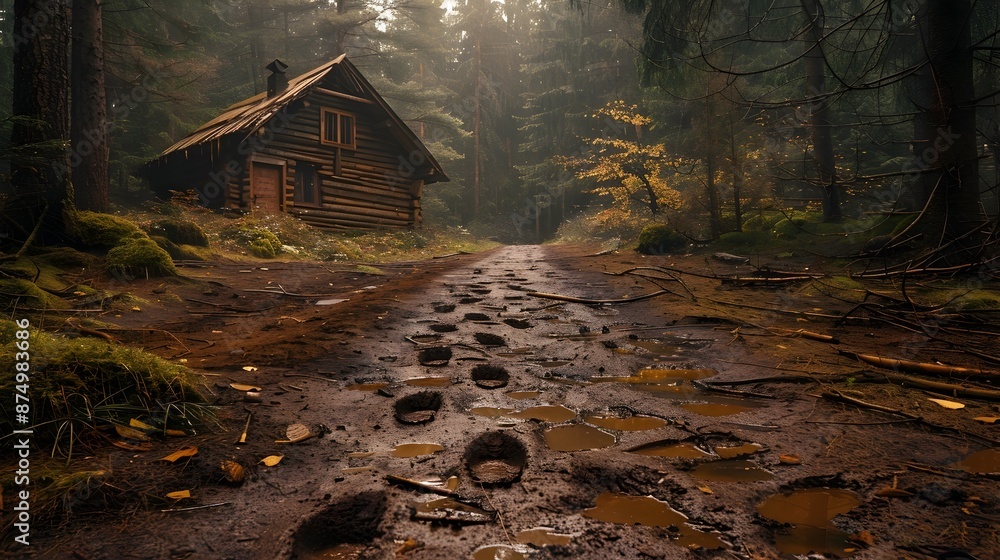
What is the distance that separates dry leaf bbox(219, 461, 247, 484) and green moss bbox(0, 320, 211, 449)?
19.6 inches

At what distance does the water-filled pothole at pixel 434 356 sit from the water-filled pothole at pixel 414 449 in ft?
4.32

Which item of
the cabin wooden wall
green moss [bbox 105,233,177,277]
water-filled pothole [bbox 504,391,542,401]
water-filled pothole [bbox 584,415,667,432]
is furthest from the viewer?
the cabin wooden wall

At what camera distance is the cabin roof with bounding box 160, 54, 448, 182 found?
1353 centimetres

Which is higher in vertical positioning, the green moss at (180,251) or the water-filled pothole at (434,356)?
the green moss at (180,251)

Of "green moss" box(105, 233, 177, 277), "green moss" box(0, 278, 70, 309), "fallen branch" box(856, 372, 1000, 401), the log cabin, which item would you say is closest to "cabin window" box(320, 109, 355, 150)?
the log cabin

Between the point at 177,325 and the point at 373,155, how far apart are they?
1518 centimetres

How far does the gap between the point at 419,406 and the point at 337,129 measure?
659 inches

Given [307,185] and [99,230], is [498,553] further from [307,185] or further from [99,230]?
[307,185]

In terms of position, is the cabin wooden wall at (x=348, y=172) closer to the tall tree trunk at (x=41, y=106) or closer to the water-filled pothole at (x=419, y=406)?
the tall tree trunk at (x=41, y=106)

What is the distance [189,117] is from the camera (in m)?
22.0

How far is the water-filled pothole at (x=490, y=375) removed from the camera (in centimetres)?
313

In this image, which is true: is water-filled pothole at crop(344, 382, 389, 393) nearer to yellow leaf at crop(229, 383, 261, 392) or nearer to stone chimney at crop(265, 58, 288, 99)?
yellow leaf at crop(229, 383, 261, 392)

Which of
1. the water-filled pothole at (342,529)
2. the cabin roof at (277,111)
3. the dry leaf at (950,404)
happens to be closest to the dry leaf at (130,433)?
the water-filled pothole at (342,529)

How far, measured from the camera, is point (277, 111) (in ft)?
48.2
